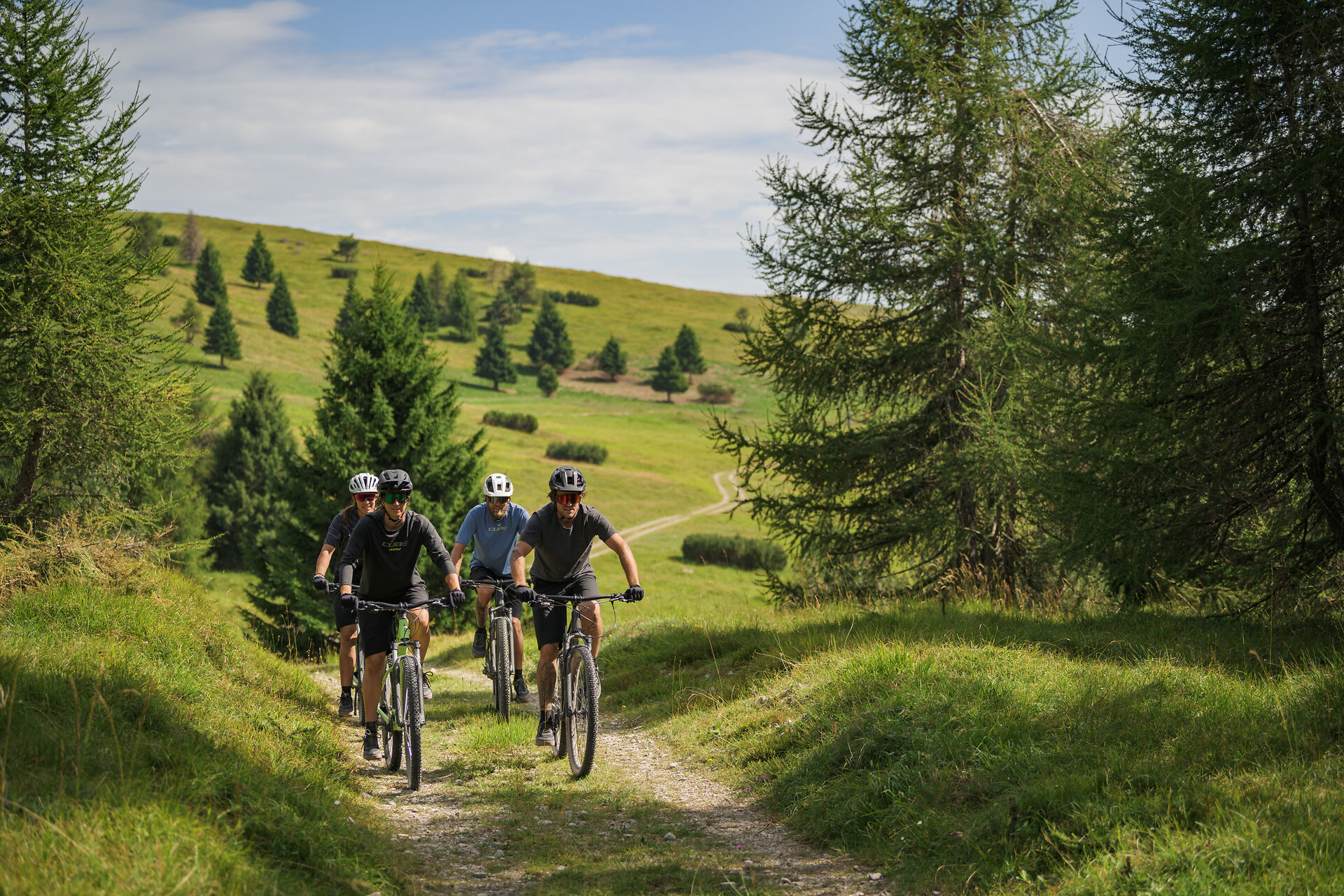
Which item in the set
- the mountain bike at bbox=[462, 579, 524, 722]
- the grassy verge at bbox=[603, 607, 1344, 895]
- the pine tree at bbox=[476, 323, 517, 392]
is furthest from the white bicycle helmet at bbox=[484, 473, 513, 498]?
the pine tree at bbox=[476, 323, 517, 392]

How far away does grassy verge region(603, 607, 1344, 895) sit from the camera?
13.2ft

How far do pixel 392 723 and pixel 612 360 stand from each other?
359ft

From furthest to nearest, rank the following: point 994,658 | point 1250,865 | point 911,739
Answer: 1. point 994,658
2. point 911,739
3. point 1250,865

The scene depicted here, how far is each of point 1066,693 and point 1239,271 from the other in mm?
4710

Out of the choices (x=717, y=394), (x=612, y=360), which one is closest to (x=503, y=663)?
(x=717, y=394)

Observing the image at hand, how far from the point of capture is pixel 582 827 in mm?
5535

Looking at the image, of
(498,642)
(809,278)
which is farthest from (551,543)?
(809,278)

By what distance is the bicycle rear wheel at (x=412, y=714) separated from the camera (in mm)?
6301

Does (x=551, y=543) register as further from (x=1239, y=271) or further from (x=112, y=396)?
(x=112, y=396)

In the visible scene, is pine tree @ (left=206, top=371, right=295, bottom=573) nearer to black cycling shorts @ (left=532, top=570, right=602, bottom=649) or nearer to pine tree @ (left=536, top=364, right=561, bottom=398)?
black cycling shorts @ (left=532, top=570, right=602, bottom=649)

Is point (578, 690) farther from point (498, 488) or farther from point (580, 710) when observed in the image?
point (498, 488)

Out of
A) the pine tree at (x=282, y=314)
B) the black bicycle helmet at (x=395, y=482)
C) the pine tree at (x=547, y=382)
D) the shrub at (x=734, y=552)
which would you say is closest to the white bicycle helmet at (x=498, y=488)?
the black bicycle helmet at (x=395, y=482)

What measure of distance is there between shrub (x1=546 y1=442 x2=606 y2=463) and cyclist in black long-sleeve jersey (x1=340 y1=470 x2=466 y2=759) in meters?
59.2

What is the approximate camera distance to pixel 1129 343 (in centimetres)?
872
